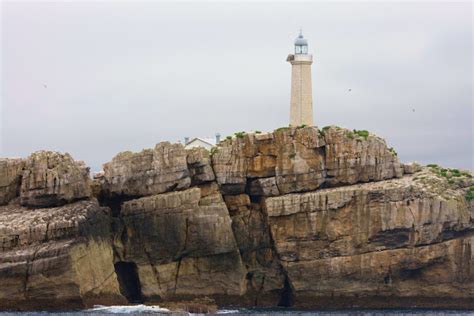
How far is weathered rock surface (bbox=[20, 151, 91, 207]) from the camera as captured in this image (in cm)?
9150

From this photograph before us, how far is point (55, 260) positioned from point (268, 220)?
15.8 m

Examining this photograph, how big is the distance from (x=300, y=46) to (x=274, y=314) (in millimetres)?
32049

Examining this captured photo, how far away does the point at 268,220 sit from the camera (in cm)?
9450

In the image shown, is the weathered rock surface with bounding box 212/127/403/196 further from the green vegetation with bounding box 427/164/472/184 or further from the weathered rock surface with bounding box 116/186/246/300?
the green vegetation with bounding box 427/164/472/184

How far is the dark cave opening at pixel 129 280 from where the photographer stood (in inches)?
3713

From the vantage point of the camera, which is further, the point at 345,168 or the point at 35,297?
the point at 345,168

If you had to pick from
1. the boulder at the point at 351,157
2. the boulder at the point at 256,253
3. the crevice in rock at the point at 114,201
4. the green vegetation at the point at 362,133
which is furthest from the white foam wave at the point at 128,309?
the green vegetation at the point at 362,133

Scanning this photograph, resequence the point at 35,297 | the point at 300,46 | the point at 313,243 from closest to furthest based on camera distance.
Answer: the point at 35,297 < the point at 313,243 < the point at 300,46

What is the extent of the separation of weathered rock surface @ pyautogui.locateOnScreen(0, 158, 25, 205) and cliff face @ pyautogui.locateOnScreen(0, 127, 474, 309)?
7 cm

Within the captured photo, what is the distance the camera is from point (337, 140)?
9531cm

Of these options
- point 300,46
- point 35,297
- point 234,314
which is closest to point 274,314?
point 234,314

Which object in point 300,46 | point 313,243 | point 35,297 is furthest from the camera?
point 300,46

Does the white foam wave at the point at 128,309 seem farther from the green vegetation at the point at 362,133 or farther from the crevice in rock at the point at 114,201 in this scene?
the green vegetation at the point at 362,133

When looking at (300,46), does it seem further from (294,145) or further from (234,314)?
(234,314)
